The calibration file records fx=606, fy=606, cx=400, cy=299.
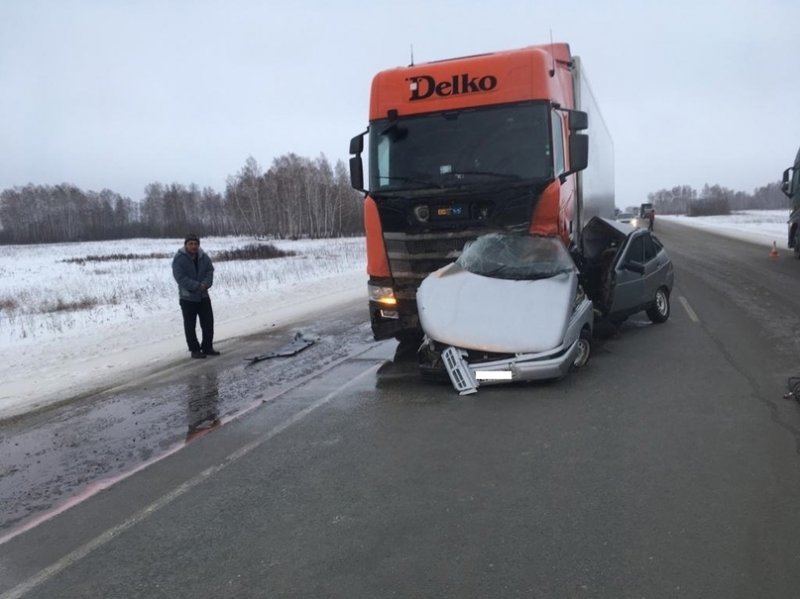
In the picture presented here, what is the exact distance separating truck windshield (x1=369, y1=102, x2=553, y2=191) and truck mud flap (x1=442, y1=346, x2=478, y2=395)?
8.15 feet

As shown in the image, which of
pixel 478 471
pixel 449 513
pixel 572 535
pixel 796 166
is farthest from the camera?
pixel 796 166

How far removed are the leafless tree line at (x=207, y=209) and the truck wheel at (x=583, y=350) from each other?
211 feet

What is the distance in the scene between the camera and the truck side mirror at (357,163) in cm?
827

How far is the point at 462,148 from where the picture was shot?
7898mm

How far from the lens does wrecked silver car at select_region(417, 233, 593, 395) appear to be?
6180 mm

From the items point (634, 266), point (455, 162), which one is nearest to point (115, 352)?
point (455, 162)

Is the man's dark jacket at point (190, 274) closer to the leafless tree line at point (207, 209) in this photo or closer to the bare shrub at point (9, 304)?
the bare shrub at point (9, 304)

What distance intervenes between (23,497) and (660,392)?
18.3ft

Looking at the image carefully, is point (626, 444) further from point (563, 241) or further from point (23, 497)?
point (23, 497)

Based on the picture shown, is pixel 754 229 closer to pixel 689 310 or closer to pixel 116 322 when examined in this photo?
pixel 689 310

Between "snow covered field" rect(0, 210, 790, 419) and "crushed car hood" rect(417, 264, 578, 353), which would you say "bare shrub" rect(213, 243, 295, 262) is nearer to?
"snow covered field" rect(0, 210, 790, 419)

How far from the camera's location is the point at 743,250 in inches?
920

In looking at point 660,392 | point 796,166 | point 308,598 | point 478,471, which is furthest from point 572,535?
point 796,166

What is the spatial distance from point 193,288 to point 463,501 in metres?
6.69
